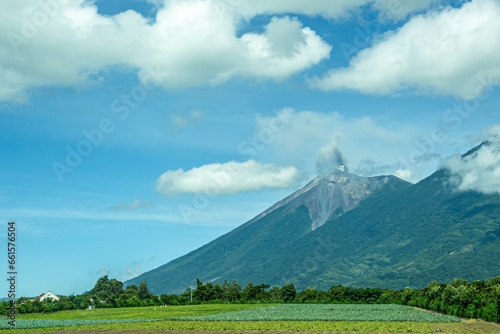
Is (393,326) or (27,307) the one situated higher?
(27,307)

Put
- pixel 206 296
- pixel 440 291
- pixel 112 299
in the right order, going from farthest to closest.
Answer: pixel 206 296 → pixel 112 299 → pixel 440 291

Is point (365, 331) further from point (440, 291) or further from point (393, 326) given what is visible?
point (440, 291)

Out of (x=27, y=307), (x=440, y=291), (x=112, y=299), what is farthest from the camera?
(x=112, y=299)

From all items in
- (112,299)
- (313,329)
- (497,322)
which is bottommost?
(497,322)

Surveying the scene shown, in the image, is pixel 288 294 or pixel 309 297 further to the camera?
pixel 288 294

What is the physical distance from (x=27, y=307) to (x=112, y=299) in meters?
34.0

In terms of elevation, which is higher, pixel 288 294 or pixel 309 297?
pixel 288 294

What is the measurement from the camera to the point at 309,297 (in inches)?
4995

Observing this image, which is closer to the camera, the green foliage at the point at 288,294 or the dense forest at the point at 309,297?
the dense forest at the point at 309,297

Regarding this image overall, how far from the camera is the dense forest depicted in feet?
239

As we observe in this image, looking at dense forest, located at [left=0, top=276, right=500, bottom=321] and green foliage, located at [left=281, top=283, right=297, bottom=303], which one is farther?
green foliage, located at [left=281, top=283, right=297, bottom=303]

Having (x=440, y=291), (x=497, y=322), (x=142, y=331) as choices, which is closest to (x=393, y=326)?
(x=497, y=322)

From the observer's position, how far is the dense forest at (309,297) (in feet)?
239

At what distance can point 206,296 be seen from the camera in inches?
5433
